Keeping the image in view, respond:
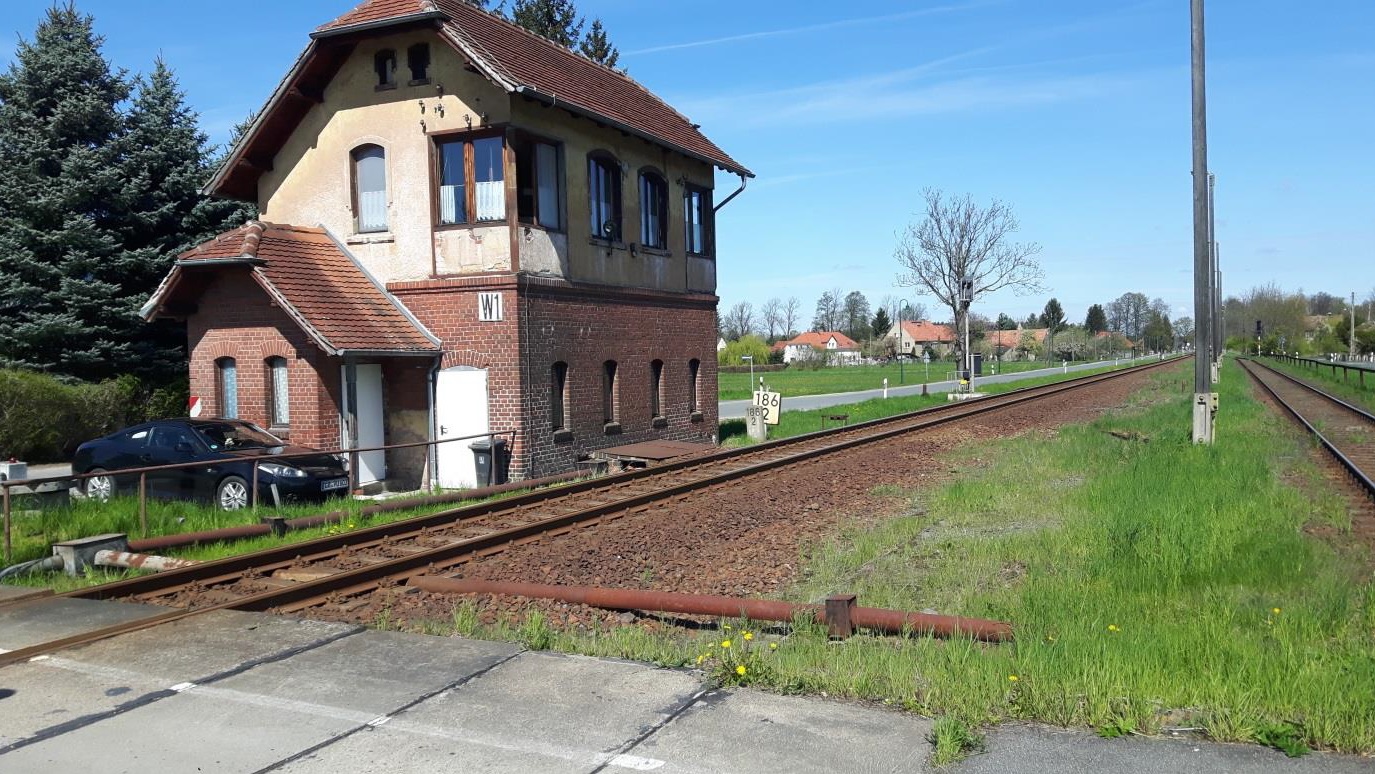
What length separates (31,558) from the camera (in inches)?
401

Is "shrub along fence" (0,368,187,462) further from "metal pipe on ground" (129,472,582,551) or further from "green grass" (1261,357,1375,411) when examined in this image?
"green grass" (1261,357,1375,411)

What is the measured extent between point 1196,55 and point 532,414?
45.2ft

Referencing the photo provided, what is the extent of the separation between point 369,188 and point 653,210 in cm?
649

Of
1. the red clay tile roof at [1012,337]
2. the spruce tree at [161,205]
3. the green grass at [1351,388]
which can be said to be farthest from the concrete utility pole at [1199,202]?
the red clay tile roof at [1012,337]

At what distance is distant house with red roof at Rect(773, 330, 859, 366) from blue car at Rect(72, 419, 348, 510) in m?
121

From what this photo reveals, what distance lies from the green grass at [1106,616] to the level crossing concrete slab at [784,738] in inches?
7.7

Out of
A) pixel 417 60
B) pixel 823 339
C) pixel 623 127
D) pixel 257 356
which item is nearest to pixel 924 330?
pixel 823 339

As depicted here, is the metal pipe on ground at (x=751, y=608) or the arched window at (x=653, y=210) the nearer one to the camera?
the metal pipe on ground at (x=751, y=608)

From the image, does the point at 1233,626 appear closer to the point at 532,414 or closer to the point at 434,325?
the point at 532,414

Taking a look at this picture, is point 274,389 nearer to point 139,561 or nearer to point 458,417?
point 458,417

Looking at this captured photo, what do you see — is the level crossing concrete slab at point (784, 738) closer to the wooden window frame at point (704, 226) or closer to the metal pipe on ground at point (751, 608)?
the metal pipe on ground at point (751, 608)

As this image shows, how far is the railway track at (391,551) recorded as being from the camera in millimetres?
8648

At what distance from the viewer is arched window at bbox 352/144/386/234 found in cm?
1986

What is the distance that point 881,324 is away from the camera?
159000 mm
